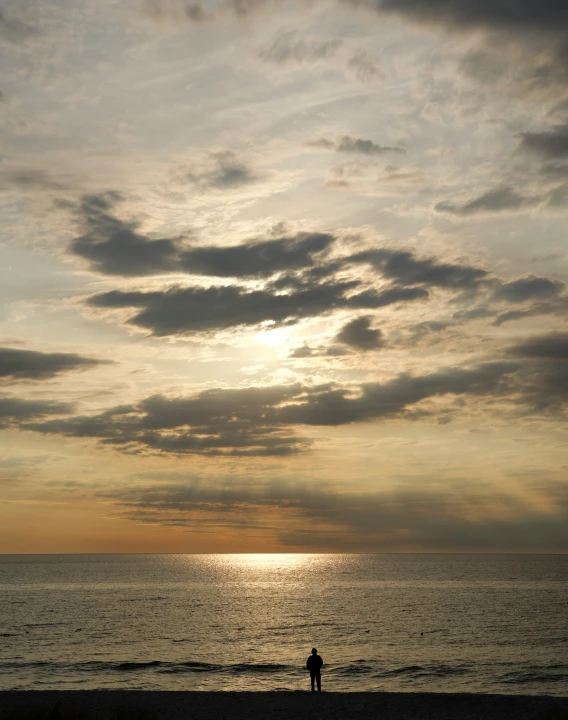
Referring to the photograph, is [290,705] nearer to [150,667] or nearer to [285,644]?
[150,667]

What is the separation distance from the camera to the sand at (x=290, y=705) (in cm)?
3972

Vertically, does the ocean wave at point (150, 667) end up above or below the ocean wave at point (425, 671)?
above

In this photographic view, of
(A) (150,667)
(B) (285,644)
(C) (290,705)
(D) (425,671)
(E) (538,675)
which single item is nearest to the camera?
(C) (290,705)

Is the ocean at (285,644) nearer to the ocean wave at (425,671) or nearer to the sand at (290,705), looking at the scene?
the ocean wave at (425,671)

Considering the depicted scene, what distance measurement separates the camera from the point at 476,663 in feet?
205

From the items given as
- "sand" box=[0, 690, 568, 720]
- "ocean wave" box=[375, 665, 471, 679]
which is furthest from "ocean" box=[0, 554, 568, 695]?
"sand" box=[0, 690, 568, 720]

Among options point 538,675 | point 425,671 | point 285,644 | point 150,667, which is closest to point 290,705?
point 425,671

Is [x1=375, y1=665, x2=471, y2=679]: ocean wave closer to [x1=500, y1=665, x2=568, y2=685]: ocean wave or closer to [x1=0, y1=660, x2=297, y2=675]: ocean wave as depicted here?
[x1=500, y1=665, x2=568, y2=685]: ocean wave

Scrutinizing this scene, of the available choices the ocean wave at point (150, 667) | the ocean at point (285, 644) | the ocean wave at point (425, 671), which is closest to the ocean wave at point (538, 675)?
the ocean at point (285, 644)

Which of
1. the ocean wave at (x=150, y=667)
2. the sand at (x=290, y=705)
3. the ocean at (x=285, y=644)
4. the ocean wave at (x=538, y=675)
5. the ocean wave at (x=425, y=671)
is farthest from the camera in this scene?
the ocean wave at (x=150, y=667)

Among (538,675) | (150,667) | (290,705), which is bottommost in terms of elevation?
(538,675)

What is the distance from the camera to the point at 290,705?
42781mm

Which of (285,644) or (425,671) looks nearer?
(425,671)

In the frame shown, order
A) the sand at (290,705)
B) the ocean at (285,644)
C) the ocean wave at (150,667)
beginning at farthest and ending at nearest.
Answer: the ocean wave at (150,667) → the ocean at (285,644) → the sand at (290,705)
